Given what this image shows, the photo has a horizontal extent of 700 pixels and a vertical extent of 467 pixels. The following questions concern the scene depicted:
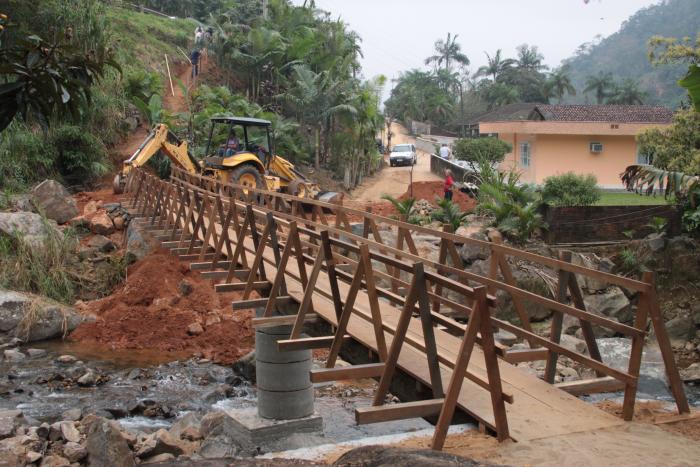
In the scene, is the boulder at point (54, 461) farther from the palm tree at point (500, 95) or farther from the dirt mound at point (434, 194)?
the palm tree at point (500, 95)

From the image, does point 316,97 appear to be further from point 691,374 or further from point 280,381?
point 280,381

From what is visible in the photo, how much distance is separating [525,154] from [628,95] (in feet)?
118

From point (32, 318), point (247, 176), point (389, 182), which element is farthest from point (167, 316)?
point (389, 182)

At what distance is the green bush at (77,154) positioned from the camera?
2216 cm

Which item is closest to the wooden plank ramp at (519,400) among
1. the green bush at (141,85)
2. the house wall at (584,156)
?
the green bush at (141,85)

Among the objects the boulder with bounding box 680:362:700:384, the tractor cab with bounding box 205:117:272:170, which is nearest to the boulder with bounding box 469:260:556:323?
the boulder with bounding box 680:362:700:384

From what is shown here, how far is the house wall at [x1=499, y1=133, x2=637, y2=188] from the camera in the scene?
3092 cm

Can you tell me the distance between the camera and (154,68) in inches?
1309

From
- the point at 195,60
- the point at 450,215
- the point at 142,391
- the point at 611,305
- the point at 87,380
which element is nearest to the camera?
the point at 142,391

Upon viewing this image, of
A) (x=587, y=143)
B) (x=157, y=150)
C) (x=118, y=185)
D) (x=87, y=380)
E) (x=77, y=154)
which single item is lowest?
(x=87, y=380)

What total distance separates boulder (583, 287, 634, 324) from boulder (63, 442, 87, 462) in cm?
1220

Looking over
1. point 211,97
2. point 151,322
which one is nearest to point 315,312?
point 151,322

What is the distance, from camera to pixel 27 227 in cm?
1661

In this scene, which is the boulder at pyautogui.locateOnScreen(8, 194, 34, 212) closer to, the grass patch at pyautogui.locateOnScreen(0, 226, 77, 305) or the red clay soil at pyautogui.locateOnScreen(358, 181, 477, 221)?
the grass patch at pyautogui.locateOnScreen(0, 226, 77, 305)
